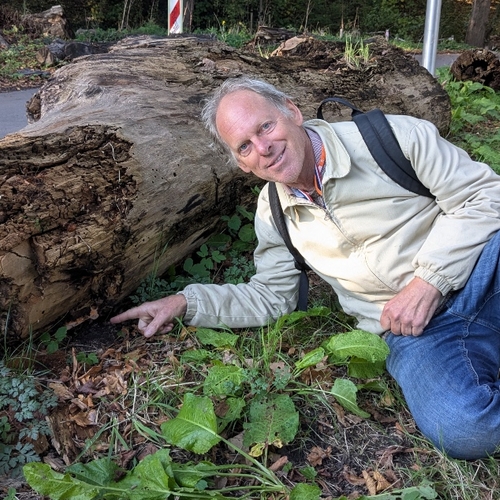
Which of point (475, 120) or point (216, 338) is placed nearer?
point (216, 338)

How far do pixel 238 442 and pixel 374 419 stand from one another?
2.05 feet

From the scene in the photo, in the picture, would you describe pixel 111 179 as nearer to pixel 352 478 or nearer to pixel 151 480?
pixel 151 480

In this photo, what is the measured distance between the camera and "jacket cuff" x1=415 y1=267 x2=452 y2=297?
248cm

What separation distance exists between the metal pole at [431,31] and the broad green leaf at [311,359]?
441cm

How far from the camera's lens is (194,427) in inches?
88.7

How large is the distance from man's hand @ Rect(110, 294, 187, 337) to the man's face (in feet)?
2.75

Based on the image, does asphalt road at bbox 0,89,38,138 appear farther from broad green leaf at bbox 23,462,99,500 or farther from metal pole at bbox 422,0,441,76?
broad green leaf at bbox 23,462,99,500

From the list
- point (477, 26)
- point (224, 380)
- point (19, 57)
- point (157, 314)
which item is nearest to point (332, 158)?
point (224, 380)

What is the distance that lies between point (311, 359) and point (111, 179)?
1.33 metres

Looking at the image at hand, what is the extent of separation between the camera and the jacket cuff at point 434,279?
8.13 feet

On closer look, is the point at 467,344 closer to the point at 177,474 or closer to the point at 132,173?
the point at 177,474

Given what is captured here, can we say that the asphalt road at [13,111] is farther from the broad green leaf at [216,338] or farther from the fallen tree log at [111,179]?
the broad green leaf at [216,338]

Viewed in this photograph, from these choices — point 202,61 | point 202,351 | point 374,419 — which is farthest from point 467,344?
point 202,61

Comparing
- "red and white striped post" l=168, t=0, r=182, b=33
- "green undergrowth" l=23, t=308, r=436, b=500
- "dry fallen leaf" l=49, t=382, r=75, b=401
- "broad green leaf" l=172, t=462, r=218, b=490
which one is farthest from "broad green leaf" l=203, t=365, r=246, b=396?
"red and white striped post" l=168, t=0, r=182, b=33
